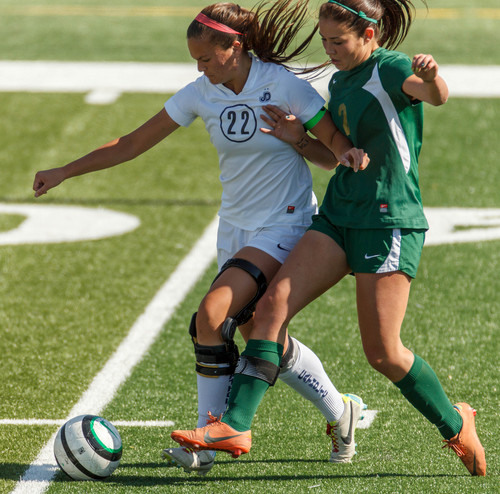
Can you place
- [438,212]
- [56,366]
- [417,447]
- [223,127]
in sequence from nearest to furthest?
[223,127] → [417,447] → [56,366] → [438,212]

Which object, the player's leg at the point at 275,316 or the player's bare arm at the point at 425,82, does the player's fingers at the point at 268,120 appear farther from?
the player's bare arm at the point at 425,82

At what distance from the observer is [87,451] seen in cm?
411

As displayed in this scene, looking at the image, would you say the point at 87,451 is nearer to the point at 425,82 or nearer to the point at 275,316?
the point at 275,316

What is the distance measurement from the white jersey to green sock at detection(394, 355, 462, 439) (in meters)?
0.82

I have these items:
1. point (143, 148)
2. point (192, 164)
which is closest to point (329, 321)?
point (143, 148)

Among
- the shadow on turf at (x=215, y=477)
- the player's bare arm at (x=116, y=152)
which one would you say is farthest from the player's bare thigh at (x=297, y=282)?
the player's bare arm at (x=116, y=152)

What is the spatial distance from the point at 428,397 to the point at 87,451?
144cm

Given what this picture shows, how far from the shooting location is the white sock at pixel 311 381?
432 centimetres

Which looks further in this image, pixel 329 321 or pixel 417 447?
pixel 329 321

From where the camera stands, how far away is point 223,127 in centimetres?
420

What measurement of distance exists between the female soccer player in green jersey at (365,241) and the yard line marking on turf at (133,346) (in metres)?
0.84

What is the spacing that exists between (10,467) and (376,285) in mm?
1818

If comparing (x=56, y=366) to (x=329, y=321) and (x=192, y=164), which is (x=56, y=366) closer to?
(x=329, y=321)

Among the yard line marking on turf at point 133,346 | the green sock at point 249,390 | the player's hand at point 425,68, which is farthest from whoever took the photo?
the yard line marking on turf at point 133,346
